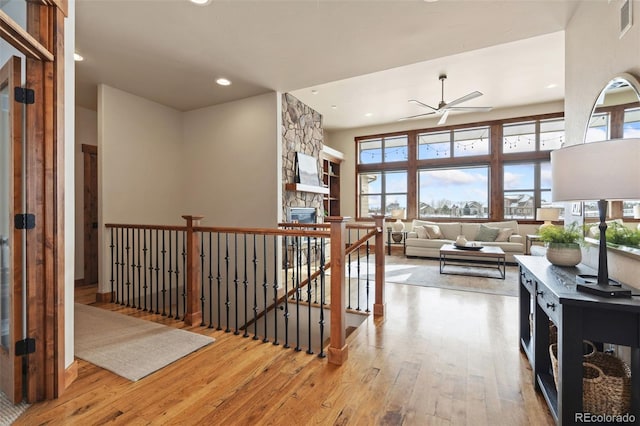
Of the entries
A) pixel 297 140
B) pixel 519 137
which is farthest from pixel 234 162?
pixel 519 137

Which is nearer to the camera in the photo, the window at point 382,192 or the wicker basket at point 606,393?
the wicker basket at point 606,393

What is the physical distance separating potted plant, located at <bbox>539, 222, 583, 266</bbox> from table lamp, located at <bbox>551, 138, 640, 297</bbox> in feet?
1.43

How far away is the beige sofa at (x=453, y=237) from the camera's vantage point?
6009mm

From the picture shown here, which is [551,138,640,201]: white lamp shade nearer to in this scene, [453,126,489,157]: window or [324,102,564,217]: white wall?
[453,126,489,157]: window

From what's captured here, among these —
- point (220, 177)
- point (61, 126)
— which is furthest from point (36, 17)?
point (220, 177)

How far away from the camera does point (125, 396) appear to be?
6.00ft

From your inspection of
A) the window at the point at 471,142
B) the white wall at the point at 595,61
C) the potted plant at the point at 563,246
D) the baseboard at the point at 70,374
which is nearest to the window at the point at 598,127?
the white wall at the point at 595,61

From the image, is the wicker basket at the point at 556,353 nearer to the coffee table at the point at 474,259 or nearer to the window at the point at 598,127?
the window at the point at 598,127

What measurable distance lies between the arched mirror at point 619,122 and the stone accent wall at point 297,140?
11.5 ft

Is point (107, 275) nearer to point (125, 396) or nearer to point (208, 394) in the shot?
point (125, 396)

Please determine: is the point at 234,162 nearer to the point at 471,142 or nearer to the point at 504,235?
the point at 504,235

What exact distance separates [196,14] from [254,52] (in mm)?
726

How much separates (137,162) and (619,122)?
507 centimetres

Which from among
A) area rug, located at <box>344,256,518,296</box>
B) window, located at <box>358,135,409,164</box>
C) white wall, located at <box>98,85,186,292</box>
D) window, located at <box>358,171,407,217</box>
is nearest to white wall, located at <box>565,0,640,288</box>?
area rug, located at <box>344,256,518,296</box>
